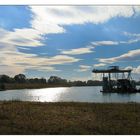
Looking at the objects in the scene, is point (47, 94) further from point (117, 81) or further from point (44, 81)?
point (117, 81)

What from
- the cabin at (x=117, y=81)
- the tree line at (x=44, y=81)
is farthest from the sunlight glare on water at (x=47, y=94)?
the cabin at (x=117, y=81)

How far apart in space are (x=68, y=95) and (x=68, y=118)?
1.18 ft

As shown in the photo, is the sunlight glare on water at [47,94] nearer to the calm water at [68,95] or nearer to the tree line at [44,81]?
the calm water at [68,95]

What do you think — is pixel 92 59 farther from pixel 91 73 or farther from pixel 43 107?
pixel 43 107

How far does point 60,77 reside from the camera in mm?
6641

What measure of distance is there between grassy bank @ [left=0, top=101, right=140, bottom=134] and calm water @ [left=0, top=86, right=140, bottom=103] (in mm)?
68

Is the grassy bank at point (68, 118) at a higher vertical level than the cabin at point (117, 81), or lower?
lower

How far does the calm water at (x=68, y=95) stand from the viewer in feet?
21.8

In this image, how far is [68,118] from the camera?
6.50m

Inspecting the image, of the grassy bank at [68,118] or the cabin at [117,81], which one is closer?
the grassy bank at [68,118]

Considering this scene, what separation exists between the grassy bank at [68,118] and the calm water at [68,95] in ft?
0.22

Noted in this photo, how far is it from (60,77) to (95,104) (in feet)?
1.93

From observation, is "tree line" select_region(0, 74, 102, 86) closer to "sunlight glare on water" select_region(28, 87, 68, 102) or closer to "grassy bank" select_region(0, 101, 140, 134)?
"sunlight glare on water" select_region(28, 87, 68, 102)

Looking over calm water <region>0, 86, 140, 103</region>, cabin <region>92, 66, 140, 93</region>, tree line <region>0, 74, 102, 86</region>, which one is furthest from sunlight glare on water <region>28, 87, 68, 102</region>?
cabin <region>92, 66, 140, 93</region>
